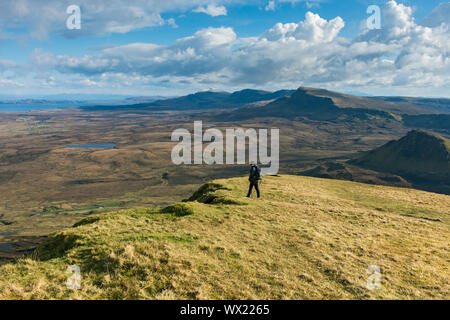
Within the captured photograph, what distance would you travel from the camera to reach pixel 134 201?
166625 millimetres

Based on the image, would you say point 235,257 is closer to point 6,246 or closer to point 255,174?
point 255,174

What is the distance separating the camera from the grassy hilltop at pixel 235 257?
11.3 metres

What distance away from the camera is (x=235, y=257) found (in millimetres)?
14227

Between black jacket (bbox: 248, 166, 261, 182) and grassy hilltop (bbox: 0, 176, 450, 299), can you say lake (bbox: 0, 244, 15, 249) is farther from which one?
black jacket (bbox: 248, 166, 261, 182)

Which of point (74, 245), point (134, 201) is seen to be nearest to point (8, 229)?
point (134, 201)

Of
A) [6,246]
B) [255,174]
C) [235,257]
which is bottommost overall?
[6,246]

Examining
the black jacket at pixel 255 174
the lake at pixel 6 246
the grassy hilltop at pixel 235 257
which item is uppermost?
the black jacket at pixel 255 174

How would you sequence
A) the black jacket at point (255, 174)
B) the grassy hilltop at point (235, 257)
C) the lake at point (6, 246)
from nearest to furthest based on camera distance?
the grassy hilltop at point (235, 257), the black jacket at point (255, 174), the lake at point (6, 246)

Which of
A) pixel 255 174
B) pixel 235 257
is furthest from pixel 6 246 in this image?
pixel 235 257

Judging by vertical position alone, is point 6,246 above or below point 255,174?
below

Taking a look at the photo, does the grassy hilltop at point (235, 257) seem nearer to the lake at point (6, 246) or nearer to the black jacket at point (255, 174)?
the black jacket at point (255, 174)

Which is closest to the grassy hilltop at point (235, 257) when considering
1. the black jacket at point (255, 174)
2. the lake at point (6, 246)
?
the black jacket at point (255, 174)
